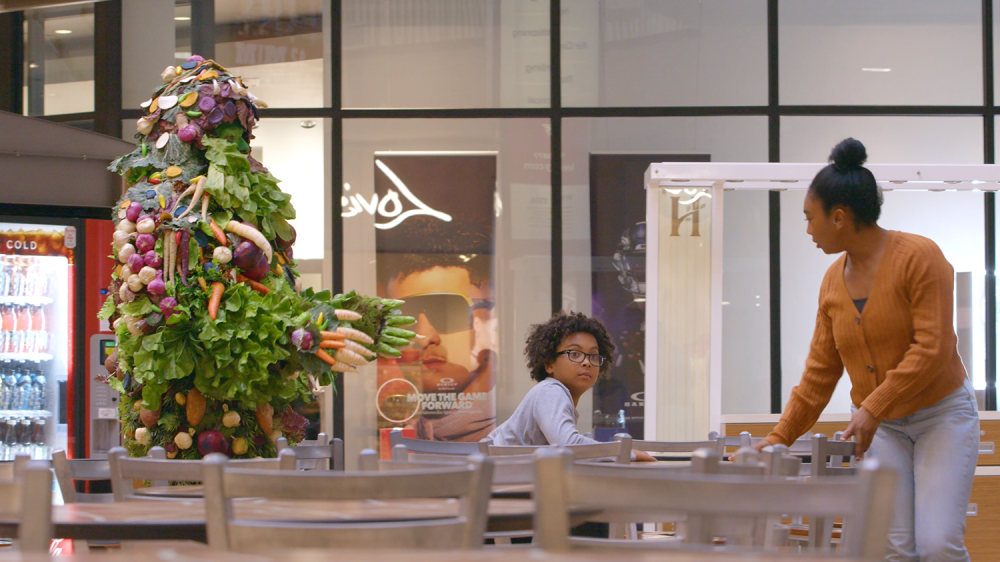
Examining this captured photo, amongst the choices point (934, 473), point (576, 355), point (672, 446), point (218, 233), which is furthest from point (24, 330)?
point (934, 473)

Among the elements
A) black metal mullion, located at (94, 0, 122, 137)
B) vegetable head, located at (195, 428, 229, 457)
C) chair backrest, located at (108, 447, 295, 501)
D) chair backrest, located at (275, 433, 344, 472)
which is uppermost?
black metal mullion, located at (94, 0, 122, 137)

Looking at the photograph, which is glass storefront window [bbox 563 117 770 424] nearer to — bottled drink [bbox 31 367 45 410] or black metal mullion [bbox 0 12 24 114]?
bottled drink [bbox 31 367 45 410]

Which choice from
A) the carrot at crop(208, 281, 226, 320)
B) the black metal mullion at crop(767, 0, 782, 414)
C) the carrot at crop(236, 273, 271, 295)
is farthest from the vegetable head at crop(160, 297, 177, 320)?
A: the black metal mullion at crop(767, 0, 782, 414)

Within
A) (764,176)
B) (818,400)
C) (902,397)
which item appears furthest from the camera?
(764,176)

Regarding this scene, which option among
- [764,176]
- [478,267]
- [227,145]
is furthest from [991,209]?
[227,145]

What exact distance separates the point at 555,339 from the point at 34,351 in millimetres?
3560

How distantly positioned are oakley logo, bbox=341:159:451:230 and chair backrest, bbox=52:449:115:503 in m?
4.14

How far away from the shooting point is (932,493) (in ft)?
8.64

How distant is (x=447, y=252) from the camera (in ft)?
21.5

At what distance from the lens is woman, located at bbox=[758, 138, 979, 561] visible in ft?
8.61

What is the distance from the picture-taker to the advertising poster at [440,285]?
6.48 metres

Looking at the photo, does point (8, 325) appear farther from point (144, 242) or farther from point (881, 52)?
point (881, 52)

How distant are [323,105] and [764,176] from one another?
324cm

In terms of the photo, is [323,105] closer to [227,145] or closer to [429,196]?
[429,196]
